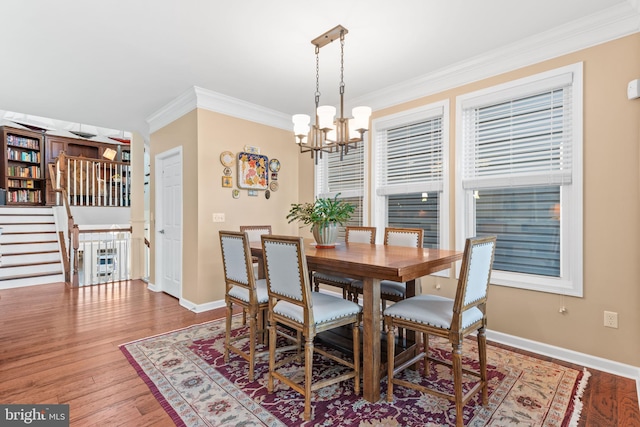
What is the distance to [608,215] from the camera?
7.66 ft

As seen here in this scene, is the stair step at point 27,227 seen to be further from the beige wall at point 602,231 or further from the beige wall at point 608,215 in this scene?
the beige wall at point 608,215

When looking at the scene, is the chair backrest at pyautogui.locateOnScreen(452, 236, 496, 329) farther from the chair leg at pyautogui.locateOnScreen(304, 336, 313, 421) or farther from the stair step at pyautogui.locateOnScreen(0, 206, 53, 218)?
the stair step at pyautogui.locateOnScreen(0, 206, 53, 218)

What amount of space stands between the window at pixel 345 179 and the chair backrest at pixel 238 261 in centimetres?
183

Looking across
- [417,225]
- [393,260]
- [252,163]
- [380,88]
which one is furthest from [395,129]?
[393,260]

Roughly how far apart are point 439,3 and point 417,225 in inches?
86.5

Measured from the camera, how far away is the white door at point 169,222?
4176 mm

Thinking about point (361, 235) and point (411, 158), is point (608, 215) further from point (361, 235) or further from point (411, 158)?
point (361, 235)

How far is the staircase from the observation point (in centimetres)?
508

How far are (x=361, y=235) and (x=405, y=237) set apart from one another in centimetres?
56

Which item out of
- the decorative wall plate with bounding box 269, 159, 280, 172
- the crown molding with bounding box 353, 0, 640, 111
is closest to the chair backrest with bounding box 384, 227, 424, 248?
the crown molding with bounding box 353, 0, 640, 111

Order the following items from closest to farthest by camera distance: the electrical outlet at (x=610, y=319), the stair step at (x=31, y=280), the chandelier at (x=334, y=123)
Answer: the electrical outlet at (x=610, y=319), the chandelier at (x=334, y=123), the stair step at (x=31, y=280)

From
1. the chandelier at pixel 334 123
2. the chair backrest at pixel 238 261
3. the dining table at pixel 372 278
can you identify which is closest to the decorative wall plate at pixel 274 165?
the chandelier at pixel 334 123

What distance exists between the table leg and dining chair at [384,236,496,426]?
8 centimetres

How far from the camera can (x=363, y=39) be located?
2.61m
